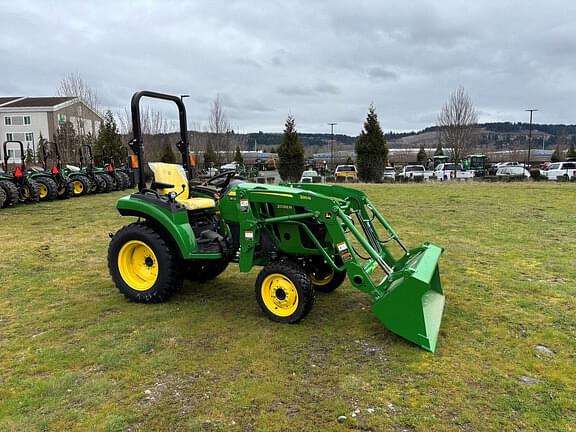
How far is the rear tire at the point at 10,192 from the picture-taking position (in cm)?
1309

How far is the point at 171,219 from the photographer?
4.79m

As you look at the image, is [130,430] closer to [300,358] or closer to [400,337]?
[300,358]

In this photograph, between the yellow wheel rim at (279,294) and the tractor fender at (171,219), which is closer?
the yellow wheel rim at (279,294)

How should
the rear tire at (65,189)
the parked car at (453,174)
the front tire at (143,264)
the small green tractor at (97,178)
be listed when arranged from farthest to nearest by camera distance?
1. the parked car at (453,174)
2. the small green tractor at (97,178)
3. the rear tire at (65,189)
4. the front tire at (143,264)

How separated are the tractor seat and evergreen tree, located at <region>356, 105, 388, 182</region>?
22971 mm

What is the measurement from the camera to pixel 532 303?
484 centimetres

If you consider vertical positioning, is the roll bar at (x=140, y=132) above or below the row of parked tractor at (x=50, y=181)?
above

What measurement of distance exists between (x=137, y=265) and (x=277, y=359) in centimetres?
237

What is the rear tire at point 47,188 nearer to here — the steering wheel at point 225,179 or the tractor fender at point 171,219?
the tractor fender at point 171,219

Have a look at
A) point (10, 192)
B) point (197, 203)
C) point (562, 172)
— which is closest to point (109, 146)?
point (10, 192)

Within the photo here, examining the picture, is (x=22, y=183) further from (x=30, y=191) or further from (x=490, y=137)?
(x=490, y=137)

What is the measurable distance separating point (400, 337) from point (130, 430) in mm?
2294

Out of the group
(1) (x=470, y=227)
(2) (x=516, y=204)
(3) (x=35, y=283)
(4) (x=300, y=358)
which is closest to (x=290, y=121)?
(2) (x=516, y=204)

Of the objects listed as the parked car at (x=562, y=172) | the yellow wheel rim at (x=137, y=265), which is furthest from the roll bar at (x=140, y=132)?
the parked car at (x=562, y=172)
